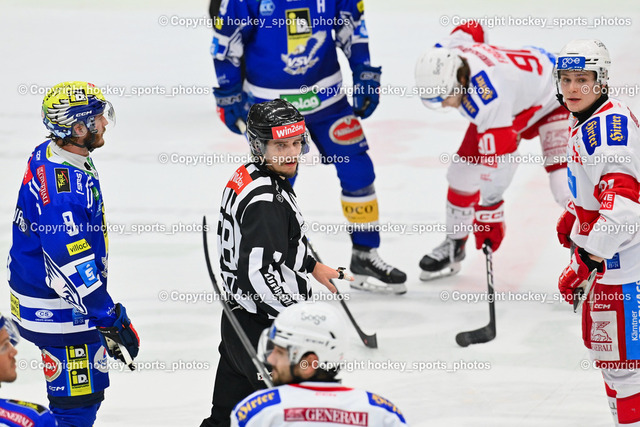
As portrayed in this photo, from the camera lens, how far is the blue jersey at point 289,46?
5.07 meters

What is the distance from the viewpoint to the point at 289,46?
16.8 feet

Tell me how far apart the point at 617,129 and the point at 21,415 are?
6.73 ft

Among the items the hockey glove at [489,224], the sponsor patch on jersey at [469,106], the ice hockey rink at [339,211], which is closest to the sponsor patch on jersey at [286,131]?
the ice hockey rink at [339,211]

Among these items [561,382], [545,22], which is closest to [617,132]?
[561,382]

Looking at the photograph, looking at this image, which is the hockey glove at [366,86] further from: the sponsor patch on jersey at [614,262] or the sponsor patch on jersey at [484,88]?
the sponsor patch on jersey at [614,262]

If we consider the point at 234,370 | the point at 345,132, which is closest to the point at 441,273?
the point at 345,132

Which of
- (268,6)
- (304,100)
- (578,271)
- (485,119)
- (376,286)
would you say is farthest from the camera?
(376,286)

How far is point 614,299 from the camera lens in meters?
3.40

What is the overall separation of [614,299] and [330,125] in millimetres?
2195

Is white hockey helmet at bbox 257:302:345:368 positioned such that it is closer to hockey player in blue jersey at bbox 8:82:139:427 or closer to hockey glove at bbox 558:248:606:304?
hockey player in blue jersey at bbox 8:82:139:427

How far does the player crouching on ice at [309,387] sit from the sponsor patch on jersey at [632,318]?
1.35 meters

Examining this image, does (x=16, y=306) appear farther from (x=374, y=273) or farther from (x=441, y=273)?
(x=441, y=273)

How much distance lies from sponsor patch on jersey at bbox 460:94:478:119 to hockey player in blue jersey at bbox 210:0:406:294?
0.53 meters

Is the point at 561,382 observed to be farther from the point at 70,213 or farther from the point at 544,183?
the point at 544,183
